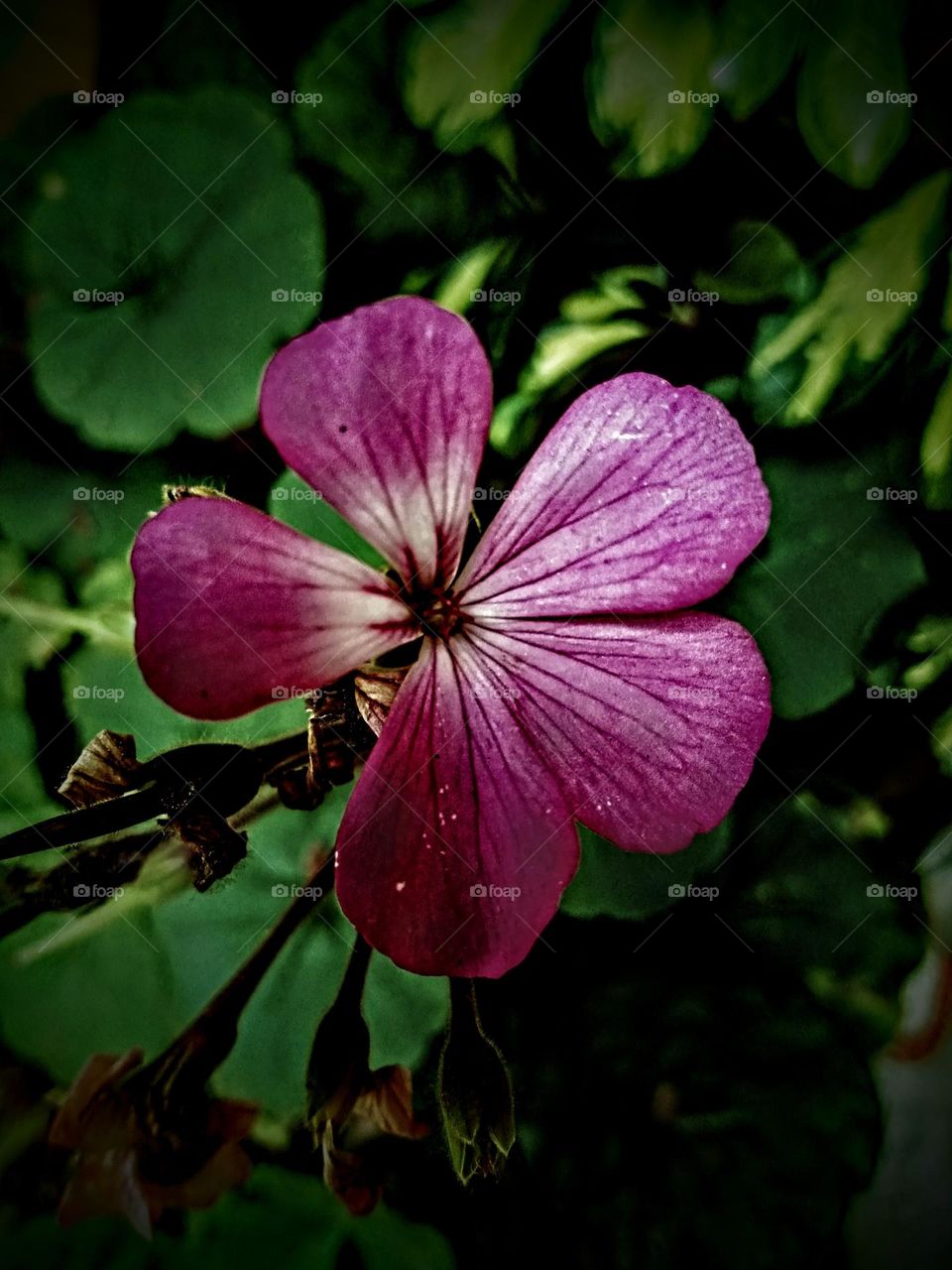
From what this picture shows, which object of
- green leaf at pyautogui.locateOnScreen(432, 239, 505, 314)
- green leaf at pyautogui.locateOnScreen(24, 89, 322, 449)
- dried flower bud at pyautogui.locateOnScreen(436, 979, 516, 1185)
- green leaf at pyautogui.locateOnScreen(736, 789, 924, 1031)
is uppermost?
green leaf at pyautogui.locateOnScreen(432, 239, 505, 314)

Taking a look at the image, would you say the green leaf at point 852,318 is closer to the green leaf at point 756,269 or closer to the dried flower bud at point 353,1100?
the green leaf at point 756,269

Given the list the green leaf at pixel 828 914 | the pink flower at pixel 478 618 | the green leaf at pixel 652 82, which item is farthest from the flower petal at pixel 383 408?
the green leaf at pixel 828 914

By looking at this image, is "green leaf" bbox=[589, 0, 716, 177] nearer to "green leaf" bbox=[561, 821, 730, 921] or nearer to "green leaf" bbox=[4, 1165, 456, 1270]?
"green leaf" bbox=[561, 821, 730, 921]

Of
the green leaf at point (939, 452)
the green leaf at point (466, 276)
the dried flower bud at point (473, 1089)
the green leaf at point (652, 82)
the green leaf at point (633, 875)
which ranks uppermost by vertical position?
the green leaf at point (652, 82)

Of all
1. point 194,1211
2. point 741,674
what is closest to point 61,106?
point 741,674

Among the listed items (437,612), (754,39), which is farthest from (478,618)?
(754,39)

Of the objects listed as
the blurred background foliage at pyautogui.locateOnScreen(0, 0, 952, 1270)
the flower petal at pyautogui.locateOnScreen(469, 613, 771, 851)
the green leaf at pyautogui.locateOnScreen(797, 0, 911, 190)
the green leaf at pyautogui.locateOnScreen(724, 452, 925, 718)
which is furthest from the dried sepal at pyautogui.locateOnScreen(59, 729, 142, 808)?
the green leaf at pyautogui.locateOnScreen(797, 0, 911, 190)

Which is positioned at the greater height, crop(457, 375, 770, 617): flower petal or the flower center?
crop(457, 375, 770, 617): flower petal

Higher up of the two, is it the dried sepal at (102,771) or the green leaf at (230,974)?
the dried sepal at (102,771)

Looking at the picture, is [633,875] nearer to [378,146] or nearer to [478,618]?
[478,618]
